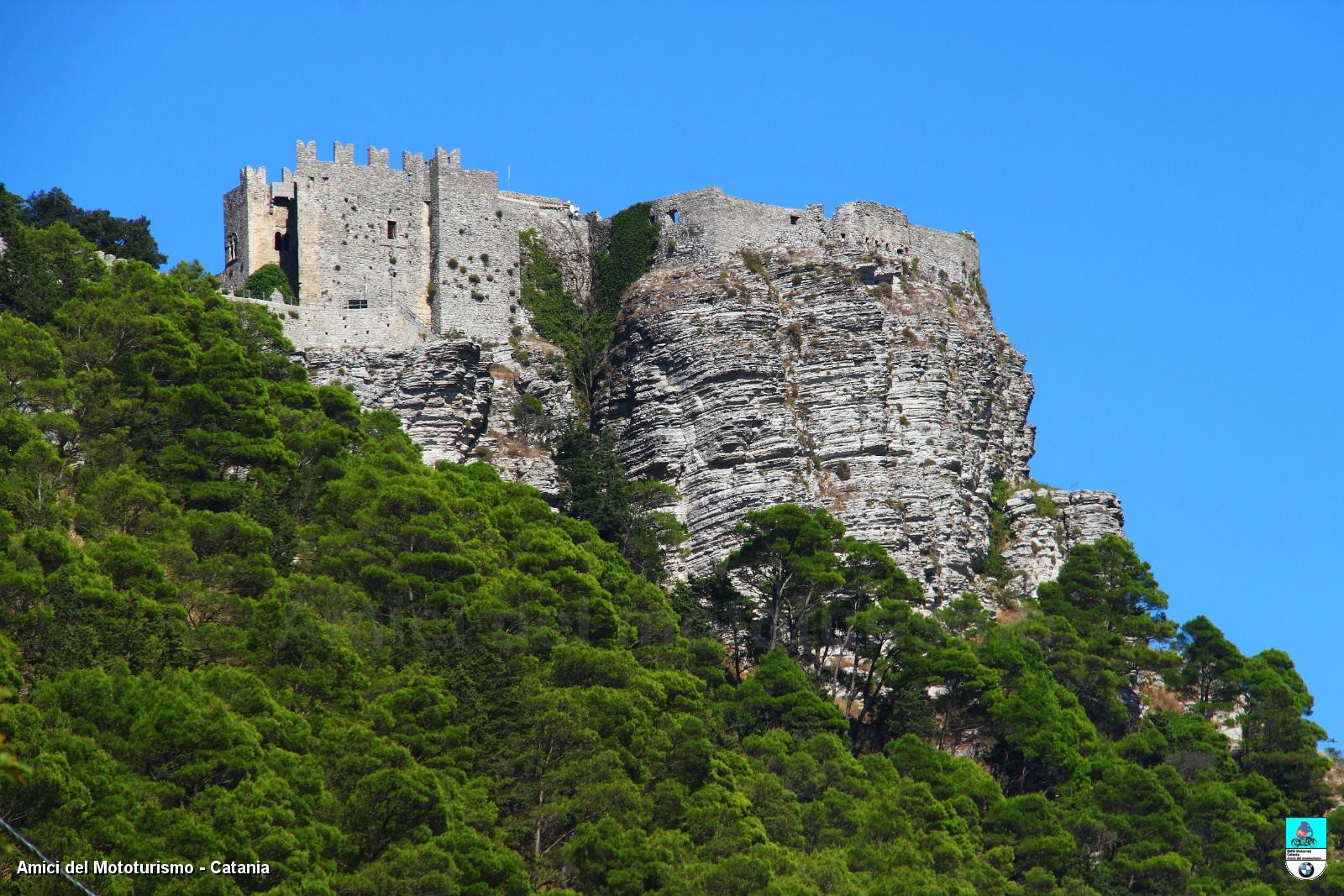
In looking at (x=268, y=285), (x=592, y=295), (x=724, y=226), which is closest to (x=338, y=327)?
(x=268, y=285)

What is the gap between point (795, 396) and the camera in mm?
71312

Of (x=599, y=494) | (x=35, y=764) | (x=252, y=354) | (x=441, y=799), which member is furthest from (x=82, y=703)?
(x=599, y=494)

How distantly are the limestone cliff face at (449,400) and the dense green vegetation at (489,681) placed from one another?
225 cm

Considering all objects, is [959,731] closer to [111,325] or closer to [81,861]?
[111,325]

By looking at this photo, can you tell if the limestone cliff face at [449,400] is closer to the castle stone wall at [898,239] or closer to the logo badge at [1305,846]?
the castle stone wall at [898,239]

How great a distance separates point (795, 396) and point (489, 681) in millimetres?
22429

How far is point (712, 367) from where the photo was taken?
71.1 meters

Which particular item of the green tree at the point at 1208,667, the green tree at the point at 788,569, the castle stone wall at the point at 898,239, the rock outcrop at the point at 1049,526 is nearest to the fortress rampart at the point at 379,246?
the castle stone wall at the point at 898,239

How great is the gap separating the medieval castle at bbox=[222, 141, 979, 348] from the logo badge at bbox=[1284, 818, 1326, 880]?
68.4 ft

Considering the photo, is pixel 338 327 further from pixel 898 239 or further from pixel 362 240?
pixel 898 239

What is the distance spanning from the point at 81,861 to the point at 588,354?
129ft

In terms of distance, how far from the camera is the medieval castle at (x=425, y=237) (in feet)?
230

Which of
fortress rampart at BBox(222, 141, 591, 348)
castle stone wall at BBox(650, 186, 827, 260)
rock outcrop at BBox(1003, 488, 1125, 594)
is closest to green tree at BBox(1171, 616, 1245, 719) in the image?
rock outcrop at BBox(1003, 488, 1125, 594)

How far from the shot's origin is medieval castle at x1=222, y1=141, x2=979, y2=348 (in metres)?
70.0
